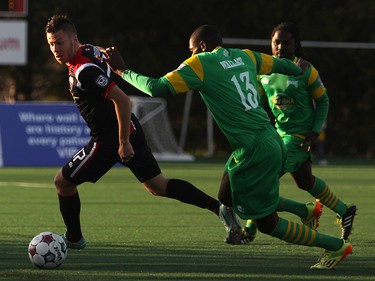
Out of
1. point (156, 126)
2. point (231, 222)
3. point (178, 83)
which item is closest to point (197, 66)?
point (178, 83)

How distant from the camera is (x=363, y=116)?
1272 inches

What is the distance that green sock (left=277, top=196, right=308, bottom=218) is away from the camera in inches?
359

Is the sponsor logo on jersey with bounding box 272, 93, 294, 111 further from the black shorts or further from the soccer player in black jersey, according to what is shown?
the black shorts

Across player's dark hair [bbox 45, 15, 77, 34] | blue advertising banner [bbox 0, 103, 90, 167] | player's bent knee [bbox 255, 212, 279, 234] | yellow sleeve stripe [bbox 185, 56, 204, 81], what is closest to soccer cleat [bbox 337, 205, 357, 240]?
player's bent knee [bbox 255, 212, 279, 234]

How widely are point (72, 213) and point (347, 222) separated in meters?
2.55

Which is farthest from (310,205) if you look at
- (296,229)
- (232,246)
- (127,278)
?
(127,278)

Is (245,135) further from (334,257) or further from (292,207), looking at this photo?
(292,207)

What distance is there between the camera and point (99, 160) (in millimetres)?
8062

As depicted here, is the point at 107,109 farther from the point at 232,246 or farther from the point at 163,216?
the point at 163,216

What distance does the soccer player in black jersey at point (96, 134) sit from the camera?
7.61 metres

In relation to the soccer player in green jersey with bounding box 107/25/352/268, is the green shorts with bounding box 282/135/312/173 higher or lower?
lower

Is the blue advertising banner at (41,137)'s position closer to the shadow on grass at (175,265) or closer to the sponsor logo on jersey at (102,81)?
the shadow on grass at (175,265)

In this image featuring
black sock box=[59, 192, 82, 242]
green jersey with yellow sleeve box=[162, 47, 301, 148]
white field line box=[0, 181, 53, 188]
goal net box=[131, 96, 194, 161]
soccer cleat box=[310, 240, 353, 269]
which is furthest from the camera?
goal net box=[131, 96, 194, 161]

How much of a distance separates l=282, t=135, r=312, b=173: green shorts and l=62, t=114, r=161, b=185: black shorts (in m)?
1.69
